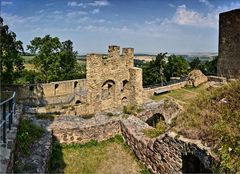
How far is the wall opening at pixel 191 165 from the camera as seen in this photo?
24.9 feet

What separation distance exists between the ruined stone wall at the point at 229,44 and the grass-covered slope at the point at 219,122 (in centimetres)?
1710

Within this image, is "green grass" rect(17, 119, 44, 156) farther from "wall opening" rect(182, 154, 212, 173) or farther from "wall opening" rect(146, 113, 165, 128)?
"wall opening" rect(146, 113, 165, 128)

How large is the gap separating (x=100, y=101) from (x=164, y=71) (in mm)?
28492

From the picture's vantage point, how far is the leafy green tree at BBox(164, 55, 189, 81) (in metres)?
44.1

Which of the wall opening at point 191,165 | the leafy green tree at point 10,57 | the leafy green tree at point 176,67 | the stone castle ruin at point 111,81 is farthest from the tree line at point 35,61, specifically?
the wall opening at point 191,165

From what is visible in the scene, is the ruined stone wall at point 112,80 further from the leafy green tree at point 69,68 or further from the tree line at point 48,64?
the leafy green tree at point 69,68

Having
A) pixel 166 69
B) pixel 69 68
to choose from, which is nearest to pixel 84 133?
pixel 166 69

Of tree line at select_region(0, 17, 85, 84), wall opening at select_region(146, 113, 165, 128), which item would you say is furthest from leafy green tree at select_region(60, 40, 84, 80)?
wall opening at select_region(146, 113, 165, 128)

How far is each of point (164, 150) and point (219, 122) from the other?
1831mm

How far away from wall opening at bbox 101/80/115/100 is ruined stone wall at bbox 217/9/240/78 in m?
11.0

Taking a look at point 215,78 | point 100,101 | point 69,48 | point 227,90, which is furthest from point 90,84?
point 69,48

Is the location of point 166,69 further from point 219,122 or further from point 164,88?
point 219,122

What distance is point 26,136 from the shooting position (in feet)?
28.0

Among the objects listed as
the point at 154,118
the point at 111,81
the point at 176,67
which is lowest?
the point at 154,118
